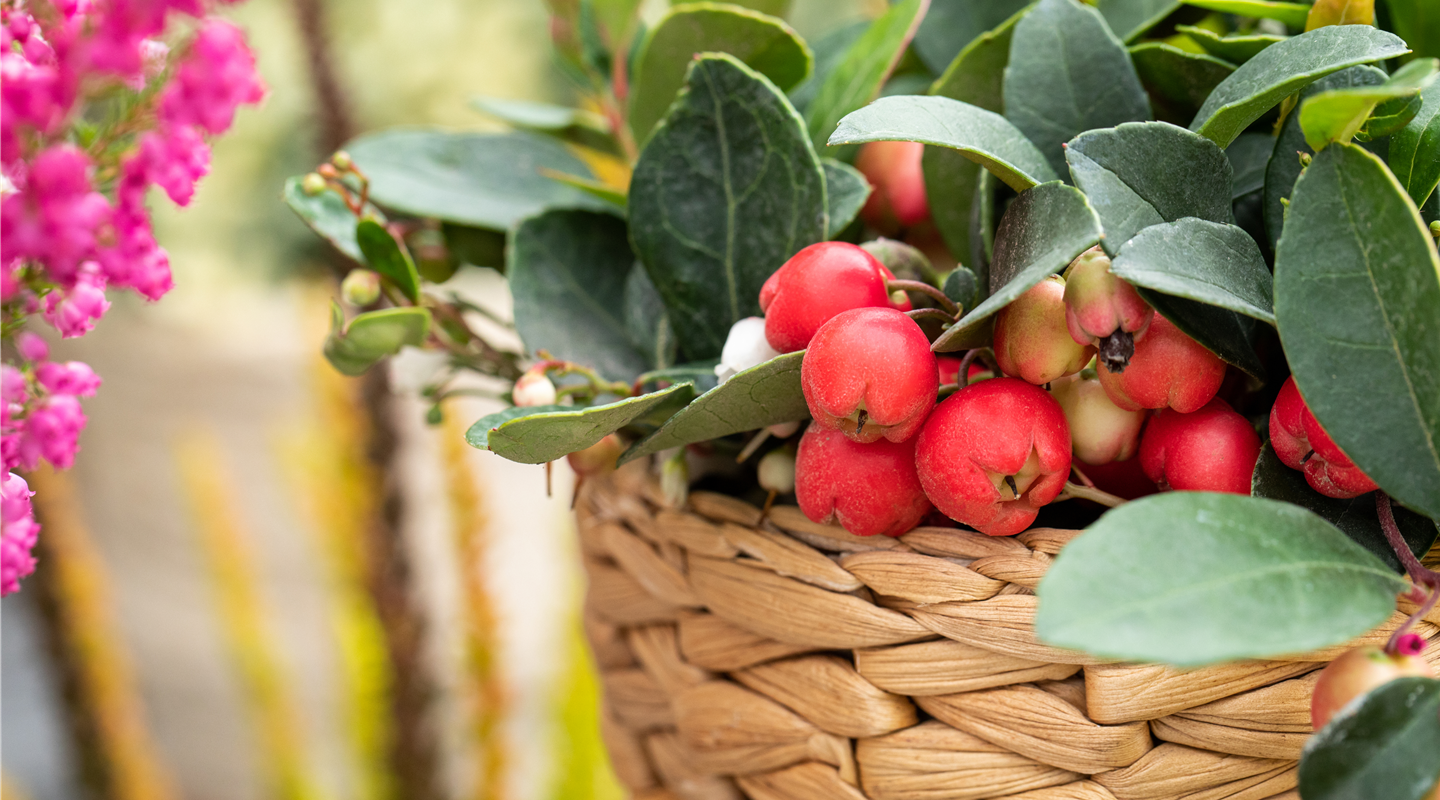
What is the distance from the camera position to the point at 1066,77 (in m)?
0.29

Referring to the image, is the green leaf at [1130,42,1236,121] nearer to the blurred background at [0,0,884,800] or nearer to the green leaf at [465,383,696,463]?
the green leaf at [465,383,696,463]

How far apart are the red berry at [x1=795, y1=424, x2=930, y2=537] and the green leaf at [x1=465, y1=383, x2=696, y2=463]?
0.14 feet

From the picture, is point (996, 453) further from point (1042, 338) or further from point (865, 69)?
point (865, 69)

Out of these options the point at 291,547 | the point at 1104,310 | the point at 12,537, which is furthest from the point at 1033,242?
the point at 291,547

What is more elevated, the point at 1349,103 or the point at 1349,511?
the point at 1349,103

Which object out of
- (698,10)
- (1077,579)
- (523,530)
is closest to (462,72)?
(523,530)

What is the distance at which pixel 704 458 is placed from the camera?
35 centimetres

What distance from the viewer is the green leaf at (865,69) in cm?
33

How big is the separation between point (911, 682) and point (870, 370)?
97 millimetres

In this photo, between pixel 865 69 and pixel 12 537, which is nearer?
pixel 12 537

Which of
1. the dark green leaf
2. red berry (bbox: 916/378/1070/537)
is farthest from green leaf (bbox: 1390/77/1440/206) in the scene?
the dark green leaf

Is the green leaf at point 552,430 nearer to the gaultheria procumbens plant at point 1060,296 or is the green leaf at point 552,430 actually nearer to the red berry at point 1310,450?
the gaultheria procumbens plant at point 1060,296

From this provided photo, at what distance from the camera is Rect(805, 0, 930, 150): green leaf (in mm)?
328

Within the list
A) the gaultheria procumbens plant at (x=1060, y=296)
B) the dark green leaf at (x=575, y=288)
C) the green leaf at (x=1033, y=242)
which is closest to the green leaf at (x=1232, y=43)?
the gaultheria procumbens plant at (x=1060, y=296)
